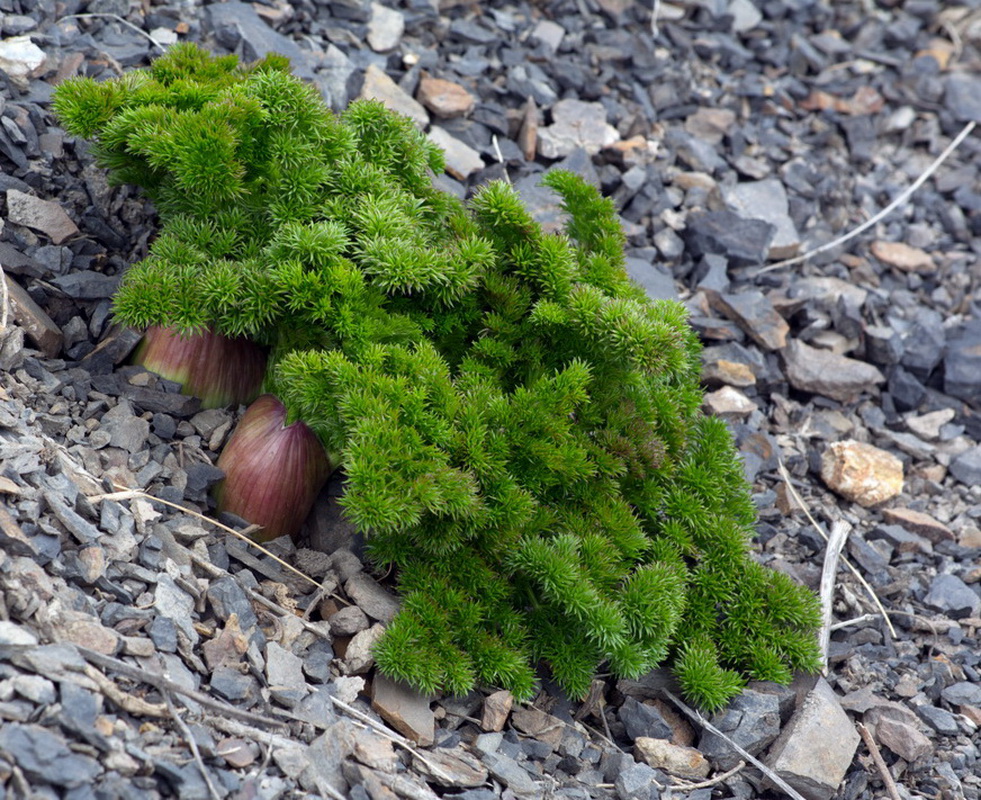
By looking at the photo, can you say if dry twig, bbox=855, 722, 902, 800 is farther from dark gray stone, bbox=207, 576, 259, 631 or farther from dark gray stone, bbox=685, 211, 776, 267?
dark gray stone, bbox=685, 211, 776, 267

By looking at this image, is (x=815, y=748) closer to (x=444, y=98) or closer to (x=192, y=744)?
(x=192, y=744)

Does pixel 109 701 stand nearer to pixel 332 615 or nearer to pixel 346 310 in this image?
pixel 332 615

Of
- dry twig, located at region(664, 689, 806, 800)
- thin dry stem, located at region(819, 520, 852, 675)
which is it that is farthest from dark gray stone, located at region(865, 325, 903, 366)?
dry twig, located at region(664, 689, 806, 800)

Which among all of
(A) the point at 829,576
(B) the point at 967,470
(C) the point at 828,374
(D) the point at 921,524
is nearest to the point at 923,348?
(C) the point at 828,374

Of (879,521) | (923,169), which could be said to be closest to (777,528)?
(879,521)

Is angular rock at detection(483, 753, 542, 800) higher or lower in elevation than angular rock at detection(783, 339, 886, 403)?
lower
